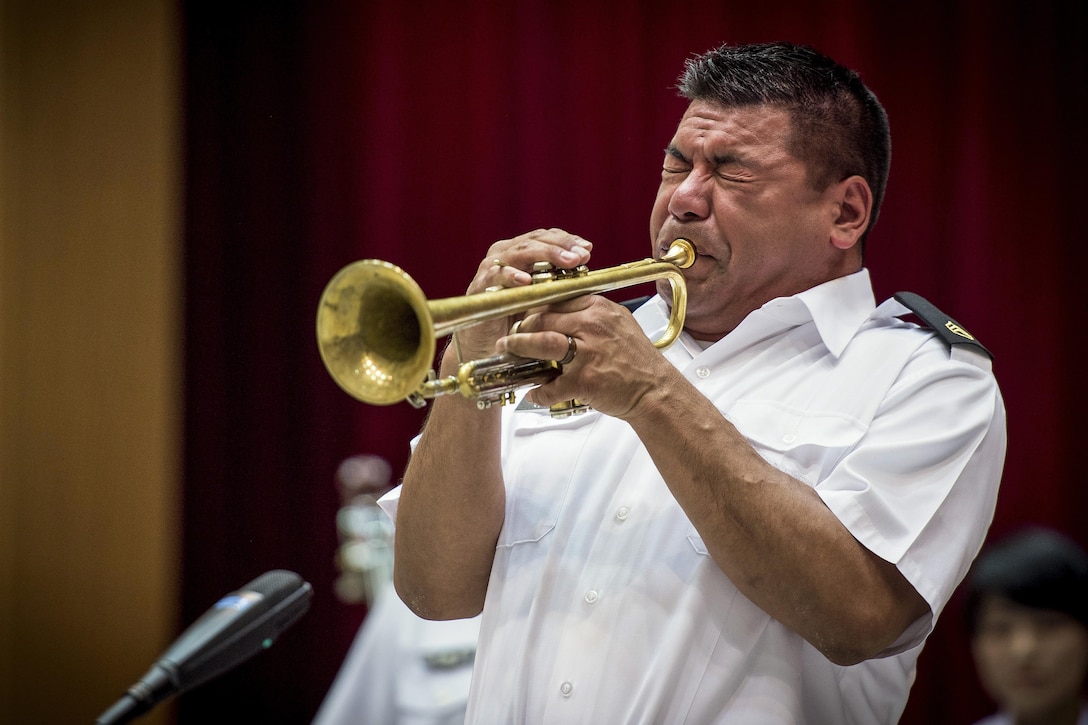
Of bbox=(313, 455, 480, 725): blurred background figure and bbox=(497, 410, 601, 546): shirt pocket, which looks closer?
bbox=(497, 410, 601, 546): shirt pocket

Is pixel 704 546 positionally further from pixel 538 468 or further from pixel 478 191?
pixel 478 191

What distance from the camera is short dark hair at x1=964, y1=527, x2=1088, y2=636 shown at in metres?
1.28

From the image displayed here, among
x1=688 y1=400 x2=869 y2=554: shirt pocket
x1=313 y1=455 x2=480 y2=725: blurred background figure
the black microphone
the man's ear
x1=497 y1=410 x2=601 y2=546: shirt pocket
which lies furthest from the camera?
x1=313 y1=455 x2=480 y2=725: blurred background figure

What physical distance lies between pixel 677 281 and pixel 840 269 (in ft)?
1.30

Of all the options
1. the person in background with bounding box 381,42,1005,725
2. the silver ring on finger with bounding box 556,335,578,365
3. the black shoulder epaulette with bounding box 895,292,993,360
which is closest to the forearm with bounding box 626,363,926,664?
the person in background with bounding box 381,42,1005,725

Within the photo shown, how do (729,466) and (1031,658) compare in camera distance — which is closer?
(1031,658)

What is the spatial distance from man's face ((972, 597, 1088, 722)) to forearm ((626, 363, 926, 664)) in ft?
0.87

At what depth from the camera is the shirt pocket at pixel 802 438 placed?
1726mm

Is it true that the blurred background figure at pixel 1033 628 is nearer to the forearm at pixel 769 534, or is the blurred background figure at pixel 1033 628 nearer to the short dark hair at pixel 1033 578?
the short dark hair at pixel 1033 578

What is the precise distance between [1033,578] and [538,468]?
2.73ft

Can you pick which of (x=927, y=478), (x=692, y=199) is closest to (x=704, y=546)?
(x=927, y=478)

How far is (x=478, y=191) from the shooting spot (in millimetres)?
3357

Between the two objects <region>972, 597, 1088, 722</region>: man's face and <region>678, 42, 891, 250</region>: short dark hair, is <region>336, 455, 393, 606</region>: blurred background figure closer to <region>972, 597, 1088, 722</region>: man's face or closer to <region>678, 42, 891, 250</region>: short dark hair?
<region>678, 42, 891, 250</region>: short dark hair

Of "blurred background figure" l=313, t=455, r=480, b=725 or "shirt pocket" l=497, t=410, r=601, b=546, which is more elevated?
"shirt pocket" l=497, t=410, r=601, b=546
